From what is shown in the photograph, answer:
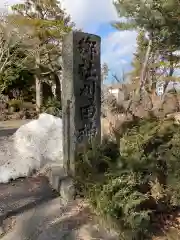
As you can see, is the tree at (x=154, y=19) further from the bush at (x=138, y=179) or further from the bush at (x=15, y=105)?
the bush at (x=138, y=179)

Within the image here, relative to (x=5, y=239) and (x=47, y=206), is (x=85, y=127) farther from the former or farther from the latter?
(x=5, y=239)

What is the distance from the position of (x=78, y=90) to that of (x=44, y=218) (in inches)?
72.1

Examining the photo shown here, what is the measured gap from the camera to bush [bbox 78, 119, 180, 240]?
2932mm

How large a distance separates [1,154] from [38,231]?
3.28 m

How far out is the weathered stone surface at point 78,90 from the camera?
4.31m

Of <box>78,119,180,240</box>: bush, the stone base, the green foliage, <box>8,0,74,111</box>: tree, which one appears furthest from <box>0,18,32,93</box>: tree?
<box>78,119,180,240</box>: bush

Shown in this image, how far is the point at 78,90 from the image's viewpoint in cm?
437

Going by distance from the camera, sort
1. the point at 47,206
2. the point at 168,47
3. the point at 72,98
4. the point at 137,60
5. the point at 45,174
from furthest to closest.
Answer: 1. the point at 137,60
2. the point at 168,47
3. the point at 45,174
4. the point at 72,98
5. the point at 47,206

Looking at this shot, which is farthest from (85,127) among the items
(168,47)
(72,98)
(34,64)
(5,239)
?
(34,64)

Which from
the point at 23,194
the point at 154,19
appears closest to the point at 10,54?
the point at 154,19

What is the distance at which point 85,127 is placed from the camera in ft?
15.0

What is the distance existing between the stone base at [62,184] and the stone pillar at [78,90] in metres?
0.13

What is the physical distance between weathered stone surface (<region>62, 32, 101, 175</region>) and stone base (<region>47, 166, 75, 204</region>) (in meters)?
0.16

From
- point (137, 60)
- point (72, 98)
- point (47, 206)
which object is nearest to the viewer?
point (47, 206)
